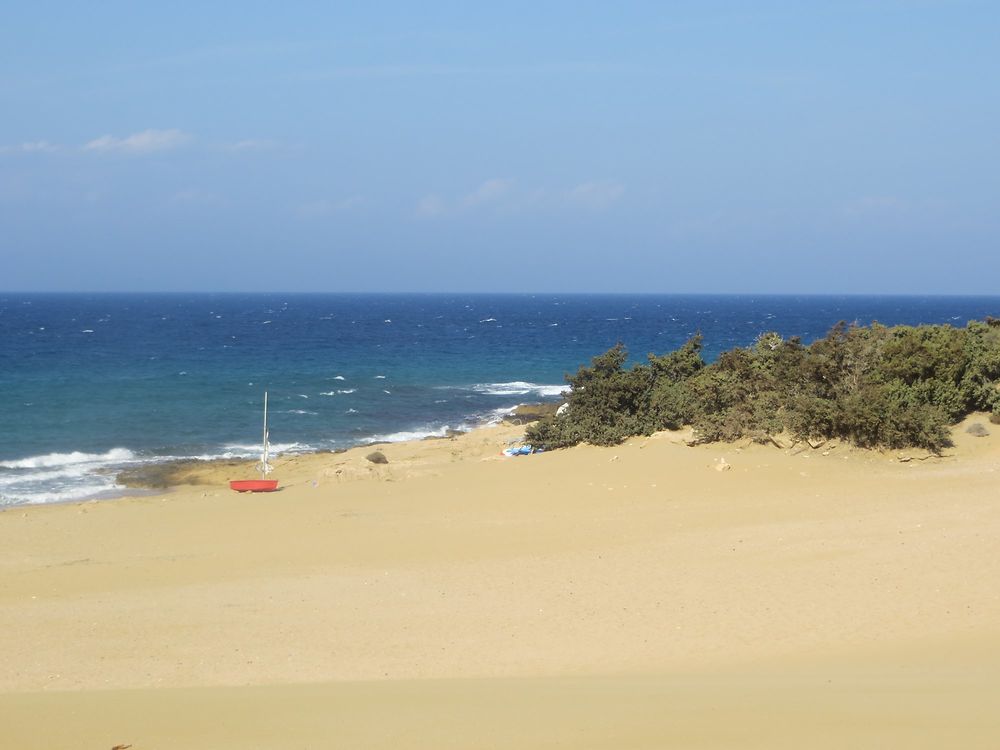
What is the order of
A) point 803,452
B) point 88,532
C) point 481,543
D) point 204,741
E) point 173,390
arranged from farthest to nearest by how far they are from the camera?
point 173,390
point 803,452
point 88,532
point 481,543
point 204,741

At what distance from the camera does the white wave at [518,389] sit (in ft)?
141

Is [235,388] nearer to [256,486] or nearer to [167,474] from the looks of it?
[167,474]

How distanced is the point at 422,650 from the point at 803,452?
37.9 feet

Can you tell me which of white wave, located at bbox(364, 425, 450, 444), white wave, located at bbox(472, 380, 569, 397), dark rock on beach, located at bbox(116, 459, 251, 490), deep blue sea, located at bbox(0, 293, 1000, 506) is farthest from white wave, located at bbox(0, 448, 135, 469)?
white wave, located at bbox(472, 380, 569, 397)

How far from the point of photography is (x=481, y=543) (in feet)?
48.7

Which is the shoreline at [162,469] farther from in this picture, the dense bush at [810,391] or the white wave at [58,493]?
the dense bush at [810,391]

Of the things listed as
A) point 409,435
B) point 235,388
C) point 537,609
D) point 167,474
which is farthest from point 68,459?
point 537,609

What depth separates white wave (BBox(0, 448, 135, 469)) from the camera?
2666cm

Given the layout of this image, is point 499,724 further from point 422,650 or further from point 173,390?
point 173,390

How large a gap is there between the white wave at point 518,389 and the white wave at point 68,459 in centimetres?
1814

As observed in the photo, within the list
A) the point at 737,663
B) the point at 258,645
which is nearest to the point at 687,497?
the point at 737,663

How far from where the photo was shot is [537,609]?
1127cm

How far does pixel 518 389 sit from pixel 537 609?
33823mm

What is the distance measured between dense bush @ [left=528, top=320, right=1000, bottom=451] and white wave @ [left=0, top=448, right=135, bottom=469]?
12.6 m
